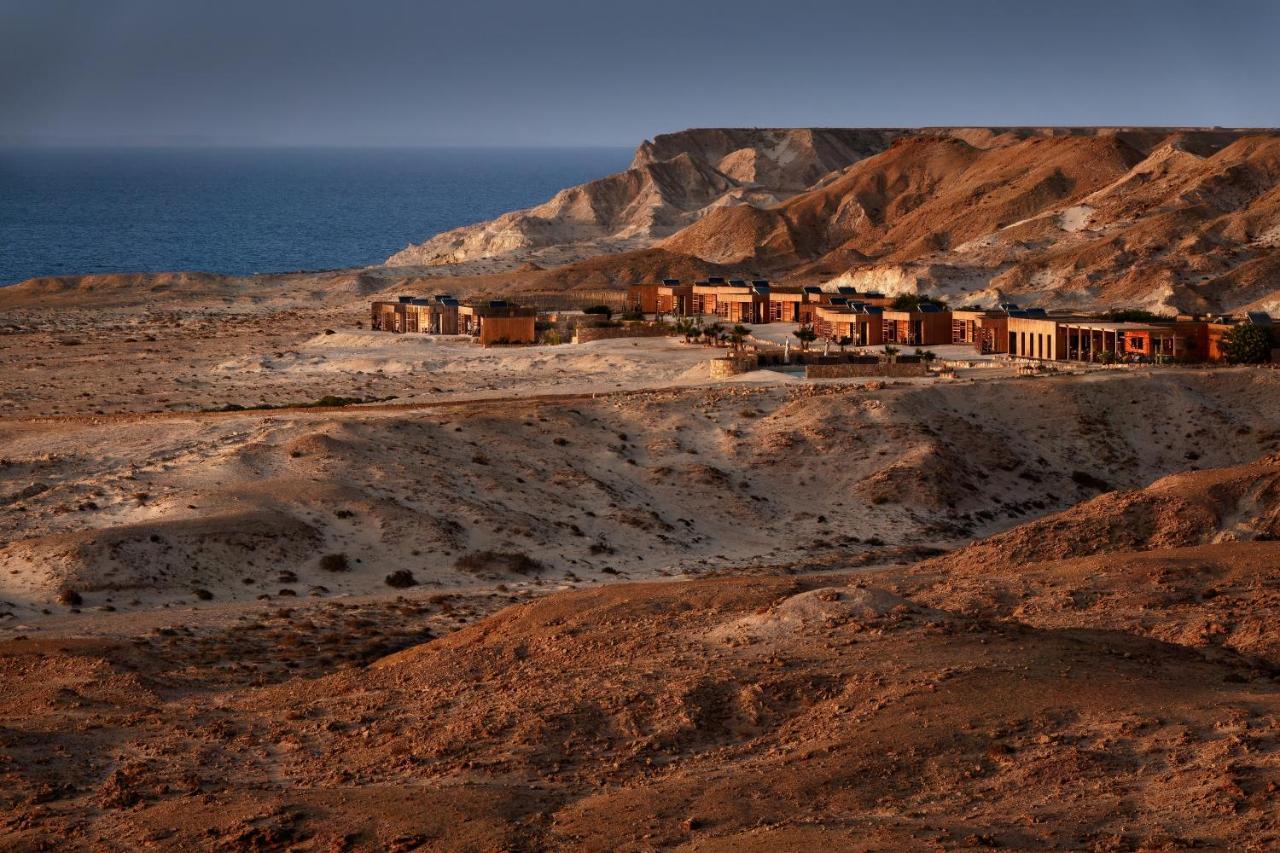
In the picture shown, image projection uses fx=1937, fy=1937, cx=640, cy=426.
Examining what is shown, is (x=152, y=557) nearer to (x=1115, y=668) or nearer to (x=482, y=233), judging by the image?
(x=1115, y=668)

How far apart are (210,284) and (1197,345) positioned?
84.8 meters

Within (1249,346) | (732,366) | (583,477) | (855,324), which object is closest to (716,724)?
(583,477)

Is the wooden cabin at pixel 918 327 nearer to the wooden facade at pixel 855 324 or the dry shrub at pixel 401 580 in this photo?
the wooden facade at pixel 855 324

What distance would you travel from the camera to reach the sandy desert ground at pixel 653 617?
28766 millimetres

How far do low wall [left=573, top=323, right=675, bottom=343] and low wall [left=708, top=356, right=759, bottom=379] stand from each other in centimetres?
1746

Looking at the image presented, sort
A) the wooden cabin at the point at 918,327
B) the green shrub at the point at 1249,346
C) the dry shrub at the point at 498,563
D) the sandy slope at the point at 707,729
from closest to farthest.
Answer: the sandy slope at the point at 707,729
the dry shrub at the point at 498,563
the green shrub at the point at 1249,346
the wooden cabin at the point at 918,327

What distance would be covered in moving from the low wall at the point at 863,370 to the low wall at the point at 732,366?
2445 millimetres

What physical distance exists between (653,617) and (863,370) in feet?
126

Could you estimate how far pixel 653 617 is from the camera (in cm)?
3744

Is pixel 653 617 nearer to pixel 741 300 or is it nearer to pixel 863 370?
pixel 863 370

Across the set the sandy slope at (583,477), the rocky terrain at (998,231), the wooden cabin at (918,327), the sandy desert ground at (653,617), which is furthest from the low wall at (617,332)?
the rocky terrain at (998,231)

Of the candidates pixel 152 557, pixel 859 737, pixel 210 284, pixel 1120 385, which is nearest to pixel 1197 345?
pixel 1120 385

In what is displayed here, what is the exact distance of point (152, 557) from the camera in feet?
157

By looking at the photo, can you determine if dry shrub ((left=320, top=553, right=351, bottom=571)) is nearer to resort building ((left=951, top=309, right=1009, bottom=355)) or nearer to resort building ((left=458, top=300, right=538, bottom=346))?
resort building ((left=951, top=309, right=1009, bottom=355))
